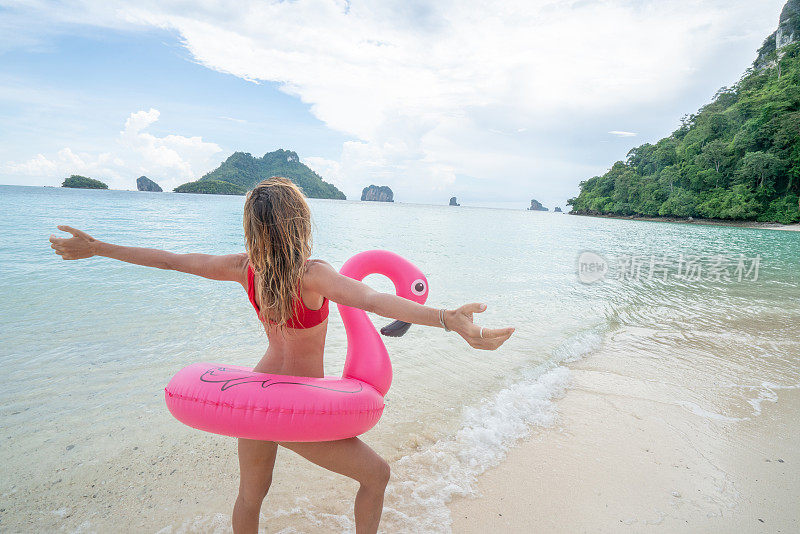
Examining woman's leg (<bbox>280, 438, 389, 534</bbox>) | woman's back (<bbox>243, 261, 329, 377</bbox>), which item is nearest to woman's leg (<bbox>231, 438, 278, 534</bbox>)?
woman's leg (<bbox>280, 438, 389, 534</bbox>)

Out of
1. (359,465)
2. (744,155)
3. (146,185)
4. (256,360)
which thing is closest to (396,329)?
(359,465)

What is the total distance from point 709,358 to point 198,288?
Answer: 26.2ft

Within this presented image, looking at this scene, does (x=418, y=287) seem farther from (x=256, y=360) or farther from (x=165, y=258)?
(x=256, y=360)

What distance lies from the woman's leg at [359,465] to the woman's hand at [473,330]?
57cm

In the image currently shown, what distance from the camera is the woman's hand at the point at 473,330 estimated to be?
1280 millimetres

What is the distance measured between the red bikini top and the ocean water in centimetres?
123

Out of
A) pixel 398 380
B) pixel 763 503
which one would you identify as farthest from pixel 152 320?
pixel 763 503

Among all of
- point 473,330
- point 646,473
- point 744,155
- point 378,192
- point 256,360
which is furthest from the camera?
point 378,192

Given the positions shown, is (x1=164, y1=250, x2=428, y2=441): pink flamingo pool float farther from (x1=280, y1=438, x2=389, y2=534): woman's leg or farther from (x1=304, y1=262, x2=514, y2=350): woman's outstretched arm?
(x1=304, y1=262, x2=514, y2=350): woman's outstretched arm

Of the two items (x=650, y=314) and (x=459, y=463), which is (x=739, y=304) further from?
(x=459, y=463)

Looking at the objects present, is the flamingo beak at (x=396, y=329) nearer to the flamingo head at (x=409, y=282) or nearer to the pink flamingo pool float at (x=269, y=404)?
the flamingo head at (x=409, y=282)

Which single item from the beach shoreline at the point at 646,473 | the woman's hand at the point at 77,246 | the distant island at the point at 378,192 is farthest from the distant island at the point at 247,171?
the woman's hand at the point at 77,246

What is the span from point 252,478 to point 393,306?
92cm

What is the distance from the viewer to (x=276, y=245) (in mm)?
1467
